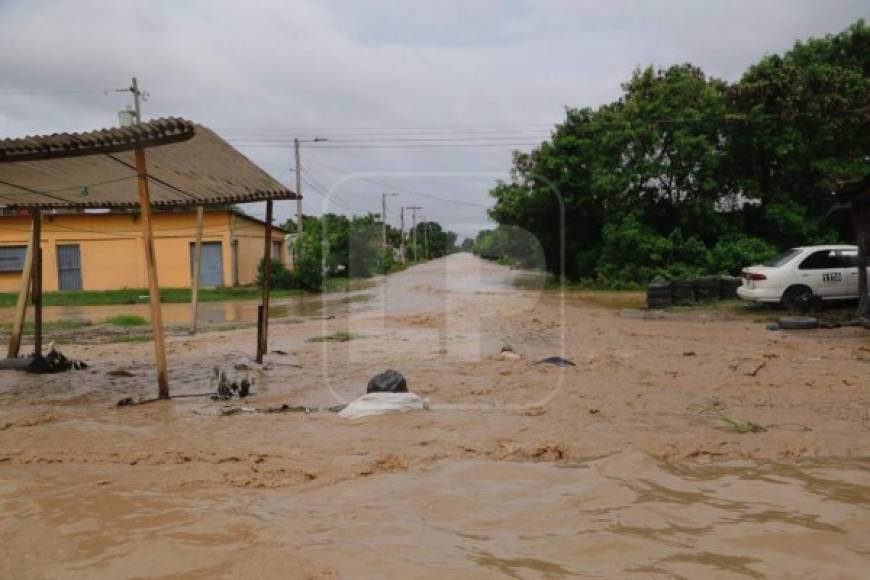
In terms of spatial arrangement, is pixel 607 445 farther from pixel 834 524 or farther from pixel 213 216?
pixel 213 216

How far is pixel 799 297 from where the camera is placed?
557 inches

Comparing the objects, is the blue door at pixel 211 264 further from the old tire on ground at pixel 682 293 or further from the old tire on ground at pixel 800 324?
the old tire on ground at pixel 800 324

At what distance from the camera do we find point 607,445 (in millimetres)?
5262

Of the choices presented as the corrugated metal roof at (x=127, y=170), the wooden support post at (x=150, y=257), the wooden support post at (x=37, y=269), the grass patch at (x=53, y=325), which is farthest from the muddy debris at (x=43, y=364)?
the grass patch at (x=53, y=325)

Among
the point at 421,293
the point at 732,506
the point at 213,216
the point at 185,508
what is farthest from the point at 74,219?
the point at 732,506

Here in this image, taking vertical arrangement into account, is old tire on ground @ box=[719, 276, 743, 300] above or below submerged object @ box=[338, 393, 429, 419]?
above

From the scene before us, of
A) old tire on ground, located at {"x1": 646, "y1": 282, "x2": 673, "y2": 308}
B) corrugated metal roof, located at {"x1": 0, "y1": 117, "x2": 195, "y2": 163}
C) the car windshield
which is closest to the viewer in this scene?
corrugated metal roof, located at {"x1": 0, "y1": 117, "x2": 195, "y2": 163}

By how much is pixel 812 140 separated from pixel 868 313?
13.1 meters

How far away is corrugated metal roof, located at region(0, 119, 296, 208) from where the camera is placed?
6012mm

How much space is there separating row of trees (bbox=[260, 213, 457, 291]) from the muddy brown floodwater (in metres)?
19.1

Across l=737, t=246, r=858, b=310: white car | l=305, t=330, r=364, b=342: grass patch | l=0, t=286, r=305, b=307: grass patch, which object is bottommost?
l=305, t=330, r=364, b=342: grass patch

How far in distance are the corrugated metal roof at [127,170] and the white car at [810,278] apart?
419 inches

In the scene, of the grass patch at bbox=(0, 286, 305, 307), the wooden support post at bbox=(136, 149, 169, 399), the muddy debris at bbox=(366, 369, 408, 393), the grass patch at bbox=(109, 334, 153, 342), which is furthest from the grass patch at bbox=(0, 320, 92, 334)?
the muddy debris at bbox=(366, 369, 408, 393)

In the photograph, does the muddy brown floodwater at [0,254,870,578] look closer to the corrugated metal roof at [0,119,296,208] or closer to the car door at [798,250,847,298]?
the corrugated metal roof at [0,119,296,208]
